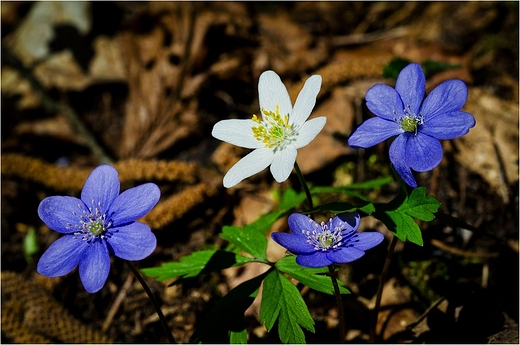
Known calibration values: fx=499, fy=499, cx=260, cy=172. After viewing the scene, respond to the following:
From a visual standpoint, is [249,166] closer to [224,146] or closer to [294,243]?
[294,243]

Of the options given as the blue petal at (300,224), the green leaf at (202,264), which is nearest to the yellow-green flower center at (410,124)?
the blue petal at (300,224)

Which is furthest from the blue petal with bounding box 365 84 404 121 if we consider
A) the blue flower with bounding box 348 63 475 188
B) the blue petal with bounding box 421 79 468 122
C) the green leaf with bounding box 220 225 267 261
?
the green leaf with bounding box 220 225 267 261

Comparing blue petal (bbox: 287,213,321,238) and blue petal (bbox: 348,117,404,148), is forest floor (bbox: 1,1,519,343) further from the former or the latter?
blue petal (bbox: 348,117,404,148)

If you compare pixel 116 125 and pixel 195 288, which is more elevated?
pixel 116 125

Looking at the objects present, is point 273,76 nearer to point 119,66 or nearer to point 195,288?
point 195,288

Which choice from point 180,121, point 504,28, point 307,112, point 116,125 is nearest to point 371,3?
point 504,28

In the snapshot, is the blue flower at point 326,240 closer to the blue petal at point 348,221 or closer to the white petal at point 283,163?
the blue petal at point 348,221
